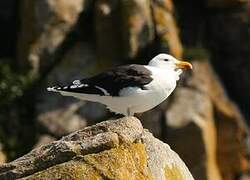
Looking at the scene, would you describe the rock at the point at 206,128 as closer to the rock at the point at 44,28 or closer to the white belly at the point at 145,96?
the rock at the point at 44,28

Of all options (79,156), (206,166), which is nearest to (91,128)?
(79,156)

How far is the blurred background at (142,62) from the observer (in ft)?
84.3

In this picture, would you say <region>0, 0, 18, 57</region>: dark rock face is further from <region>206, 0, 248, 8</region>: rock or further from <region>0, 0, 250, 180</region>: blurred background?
<region>206, 0, 248, 8</region>: rock

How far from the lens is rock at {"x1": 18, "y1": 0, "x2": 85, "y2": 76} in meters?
27.2

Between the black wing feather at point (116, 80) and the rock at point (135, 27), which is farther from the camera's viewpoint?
the rock at point (135, 27)

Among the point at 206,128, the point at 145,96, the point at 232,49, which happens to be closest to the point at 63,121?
the point at 206,128

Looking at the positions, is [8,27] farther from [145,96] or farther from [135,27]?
[145,96]

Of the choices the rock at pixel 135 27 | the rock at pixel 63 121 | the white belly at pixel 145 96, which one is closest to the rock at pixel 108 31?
the rock at pixel 135 27

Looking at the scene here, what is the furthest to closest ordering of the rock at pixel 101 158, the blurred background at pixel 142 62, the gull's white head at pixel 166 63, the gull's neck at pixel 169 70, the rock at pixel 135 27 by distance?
the rock at pixel 135 27
the blurred background at pixel 142 62
the gull's white head at pixel 166 63
the gull's neck at pixel 169 70
the rock at pixel 101 158

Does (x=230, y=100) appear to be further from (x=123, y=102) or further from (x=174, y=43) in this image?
(x=123, y=102)

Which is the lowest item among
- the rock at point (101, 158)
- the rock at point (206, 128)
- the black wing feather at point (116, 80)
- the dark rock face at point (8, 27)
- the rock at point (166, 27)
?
the rock at point (206, 128)

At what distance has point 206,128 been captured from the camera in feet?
83.9

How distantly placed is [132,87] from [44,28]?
1554cm

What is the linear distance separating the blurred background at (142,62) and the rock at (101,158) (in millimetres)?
16642
